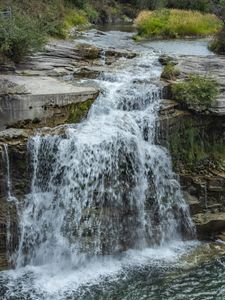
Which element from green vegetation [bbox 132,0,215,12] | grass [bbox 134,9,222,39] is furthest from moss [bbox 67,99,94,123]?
green vegetation [bbox 132,0,215,12]

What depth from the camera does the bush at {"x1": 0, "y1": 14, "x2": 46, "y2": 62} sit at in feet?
49.1

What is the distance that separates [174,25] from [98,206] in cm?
1695

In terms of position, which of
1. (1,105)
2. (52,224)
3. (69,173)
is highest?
(1,105)

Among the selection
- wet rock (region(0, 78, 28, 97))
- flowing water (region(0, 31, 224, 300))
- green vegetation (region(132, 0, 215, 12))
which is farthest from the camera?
green vegetation (region(132, 0, 215, 12))

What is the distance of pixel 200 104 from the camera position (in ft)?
44.3

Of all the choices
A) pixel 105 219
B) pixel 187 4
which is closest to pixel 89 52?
pixel 105 219

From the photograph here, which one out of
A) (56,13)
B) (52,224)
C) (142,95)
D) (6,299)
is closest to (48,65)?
(142,95)

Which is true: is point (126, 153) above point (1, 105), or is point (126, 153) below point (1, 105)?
below

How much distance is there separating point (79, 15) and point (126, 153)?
72.0ft

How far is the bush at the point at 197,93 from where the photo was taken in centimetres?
1350

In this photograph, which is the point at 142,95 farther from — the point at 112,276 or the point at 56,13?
the point at 56,13

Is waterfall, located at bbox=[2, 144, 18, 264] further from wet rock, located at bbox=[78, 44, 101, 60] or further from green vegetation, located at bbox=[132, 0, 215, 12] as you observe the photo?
green vegetation, located at bbox=[132, 0, 215, 12]

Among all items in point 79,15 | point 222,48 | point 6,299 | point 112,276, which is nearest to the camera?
point 6,299

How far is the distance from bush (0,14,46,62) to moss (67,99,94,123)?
3008 mm
